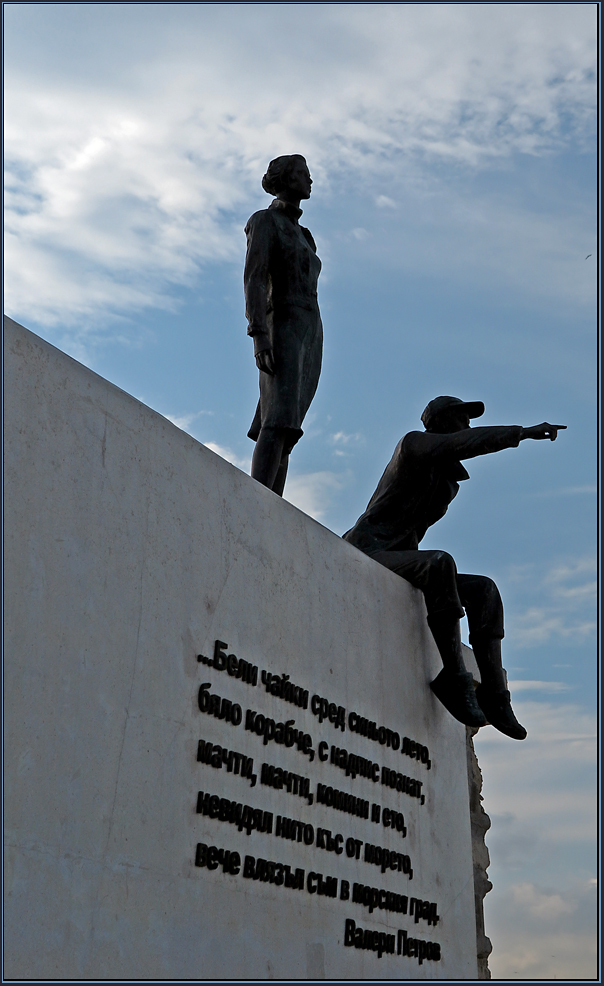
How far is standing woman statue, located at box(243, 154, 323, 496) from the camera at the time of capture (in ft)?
21.4

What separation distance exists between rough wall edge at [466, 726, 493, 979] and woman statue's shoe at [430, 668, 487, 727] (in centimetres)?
109

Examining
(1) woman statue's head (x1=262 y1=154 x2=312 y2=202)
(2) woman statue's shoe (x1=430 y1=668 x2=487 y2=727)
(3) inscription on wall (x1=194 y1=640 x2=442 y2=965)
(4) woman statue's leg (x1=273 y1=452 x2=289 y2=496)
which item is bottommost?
(3) inscription on wall (x1=194 y1=640 x2=442 y2=965)

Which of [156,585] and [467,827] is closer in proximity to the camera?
[156,585]

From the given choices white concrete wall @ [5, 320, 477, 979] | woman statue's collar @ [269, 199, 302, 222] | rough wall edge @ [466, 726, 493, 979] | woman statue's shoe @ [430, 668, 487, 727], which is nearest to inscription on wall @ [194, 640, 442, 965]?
white concrete wall @ [5, 320, 477, 979]

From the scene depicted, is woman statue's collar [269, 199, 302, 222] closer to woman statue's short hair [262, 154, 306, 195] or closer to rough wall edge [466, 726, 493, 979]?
woman statue's short hair [262, 154, 306, 195]

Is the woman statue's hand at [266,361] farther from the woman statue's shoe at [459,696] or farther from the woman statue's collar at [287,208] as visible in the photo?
the woman statue's shoe at [459,696]

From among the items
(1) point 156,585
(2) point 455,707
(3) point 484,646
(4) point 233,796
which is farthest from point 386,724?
(1) point 156,585

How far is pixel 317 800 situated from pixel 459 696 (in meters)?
1.71

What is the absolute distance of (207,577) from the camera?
477 cm

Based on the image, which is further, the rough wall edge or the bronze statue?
the rough wall edge

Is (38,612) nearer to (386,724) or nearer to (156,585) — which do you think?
(156,585)

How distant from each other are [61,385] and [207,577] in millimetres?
1082

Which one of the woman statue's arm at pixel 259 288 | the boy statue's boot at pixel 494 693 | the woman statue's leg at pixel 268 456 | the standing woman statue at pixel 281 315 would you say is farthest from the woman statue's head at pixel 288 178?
the boy statue's boot at pixel 494 693

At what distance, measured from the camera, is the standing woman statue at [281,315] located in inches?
257
